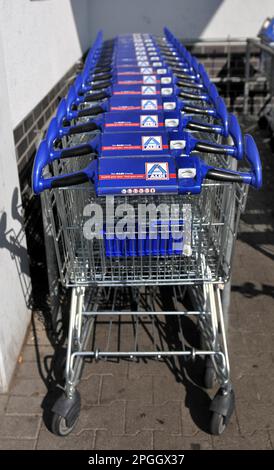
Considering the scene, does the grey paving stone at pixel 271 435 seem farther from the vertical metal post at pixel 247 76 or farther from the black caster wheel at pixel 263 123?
the vertical metal post at pixel 247 76

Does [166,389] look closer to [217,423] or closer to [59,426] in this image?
[217,423]

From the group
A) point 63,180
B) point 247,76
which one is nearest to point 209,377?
point 63,180

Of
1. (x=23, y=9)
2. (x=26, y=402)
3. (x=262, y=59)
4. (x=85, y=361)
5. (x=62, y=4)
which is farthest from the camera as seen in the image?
(x=262, y=59)

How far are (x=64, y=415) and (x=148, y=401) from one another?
49cm

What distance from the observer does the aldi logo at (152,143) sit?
2.36 metres

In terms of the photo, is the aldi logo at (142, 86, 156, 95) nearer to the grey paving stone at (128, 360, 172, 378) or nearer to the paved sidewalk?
the paved sidewalk

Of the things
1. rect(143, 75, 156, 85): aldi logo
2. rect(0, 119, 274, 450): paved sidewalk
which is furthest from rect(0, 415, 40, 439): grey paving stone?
rect(143, 75, 156, 85): aldi logo

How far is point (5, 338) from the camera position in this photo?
108 inches

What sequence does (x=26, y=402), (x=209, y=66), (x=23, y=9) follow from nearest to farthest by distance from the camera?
1. (x=26, y=402)
2. (x=23, y=9)
3. (x=209, y=66)

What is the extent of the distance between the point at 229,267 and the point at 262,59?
5.25 meters

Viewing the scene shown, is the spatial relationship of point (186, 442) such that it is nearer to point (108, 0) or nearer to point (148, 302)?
point (148, 302)

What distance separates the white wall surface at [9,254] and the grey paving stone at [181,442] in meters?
0.91

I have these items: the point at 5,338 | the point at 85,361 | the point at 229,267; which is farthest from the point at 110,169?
the point at 85,361

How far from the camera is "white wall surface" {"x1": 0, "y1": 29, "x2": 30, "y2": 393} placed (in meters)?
2.70
